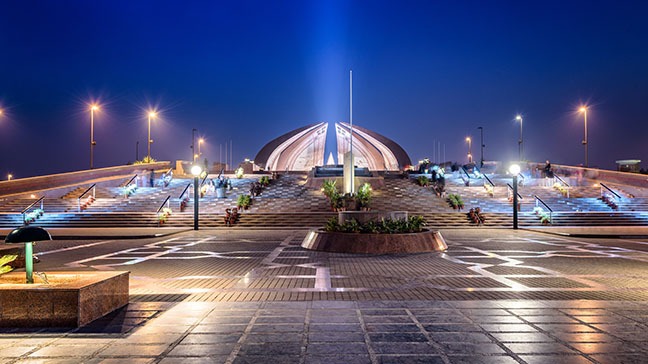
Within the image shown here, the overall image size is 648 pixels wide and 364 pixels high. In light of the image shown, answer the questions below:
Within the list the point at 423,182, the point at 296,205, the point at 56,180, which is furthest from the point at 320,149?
the point at 296,205

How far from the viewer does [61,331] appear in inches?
175

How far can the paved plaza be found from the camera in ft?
12.4

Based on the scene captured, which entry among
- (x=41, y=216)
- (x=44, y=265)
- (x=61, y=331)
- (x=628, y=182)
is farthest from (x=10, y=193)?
(x=628, y=182)

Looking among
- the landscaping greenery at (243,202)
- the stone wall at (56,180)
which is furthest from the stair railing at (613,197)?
the stone wall at (56,180)

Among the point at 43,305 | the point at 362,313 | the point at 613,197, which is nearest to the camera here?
the point at 43,305

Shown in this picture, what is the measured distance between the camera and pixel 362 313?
5105 millimetres

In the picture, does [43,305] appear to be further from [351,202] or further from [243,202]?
[243,202]

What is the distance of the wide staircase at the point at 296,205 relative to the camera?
20.9 m

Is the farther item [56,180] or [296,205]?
[56,180]

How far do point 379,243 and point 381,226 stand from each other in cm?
68

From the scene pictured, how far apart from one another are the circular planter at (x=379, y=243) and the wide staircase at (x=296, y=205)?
887 cm

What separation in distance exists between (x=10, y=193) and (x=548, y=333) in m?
28.5

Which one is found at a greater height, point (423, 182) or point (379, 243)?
point (423, 182)

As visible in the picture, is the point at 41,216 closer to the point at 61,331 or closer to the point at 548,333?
the point at 61,331
